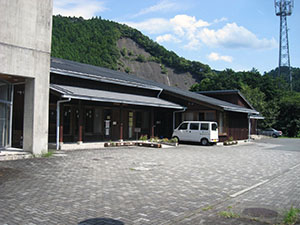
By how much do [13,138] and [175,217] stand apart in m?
11.6

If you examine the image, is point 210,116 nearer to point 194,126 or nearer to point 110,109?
point 194,126

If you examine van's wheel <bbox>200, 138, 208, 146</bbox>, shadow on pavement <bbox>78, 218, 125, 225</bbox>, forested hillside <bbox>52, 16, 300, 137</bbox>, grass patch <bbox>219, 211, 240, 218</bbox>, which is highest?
forested hillside <bbox>52, 16, 300, 137</bbox>

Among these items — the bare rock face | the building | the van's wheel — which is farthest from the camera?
the bare rock face

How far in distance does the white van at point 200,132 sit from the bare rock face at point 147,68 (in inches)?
3363

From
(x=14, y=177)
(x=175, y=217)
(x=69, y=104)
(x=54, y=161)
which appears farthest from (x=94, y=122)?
(x=175, y=217)

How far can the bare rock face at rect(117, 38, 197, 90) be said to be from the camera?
107812 mm

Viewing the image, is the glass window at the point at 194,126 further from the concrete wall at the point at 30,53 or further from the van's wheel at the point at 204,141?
the concrete wall at the point at 30,53

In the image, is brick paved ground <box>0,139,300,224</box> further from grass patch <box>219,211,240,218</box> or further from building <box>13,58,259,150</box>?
building <box>13,58,259,150</box>

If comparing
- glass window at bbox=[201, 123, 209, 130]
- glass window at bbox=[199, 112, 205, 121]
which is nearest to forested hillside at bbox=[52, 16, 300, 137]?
glass window at bbox=[199, 112, 205, 121]

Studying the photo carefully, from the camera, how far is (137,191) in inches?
278

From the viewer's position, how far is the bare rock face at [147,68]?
4245 inches

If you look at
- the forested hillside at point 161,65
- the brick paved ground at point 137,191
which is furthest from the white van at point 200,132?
the forested hillside at point 161,65

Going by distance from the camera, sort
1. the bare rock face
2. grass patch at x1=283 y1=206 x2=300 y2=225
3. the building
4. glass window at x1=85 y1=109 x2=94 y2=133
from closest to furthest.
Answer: grass patch at x1=283 y1=206 x2=300 y2=225 < the building < glass window at x1=85 y1=109 x2=94 y2=133 < the bare rock face

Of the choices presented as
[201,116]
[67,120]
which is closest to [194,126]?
[201,116]
